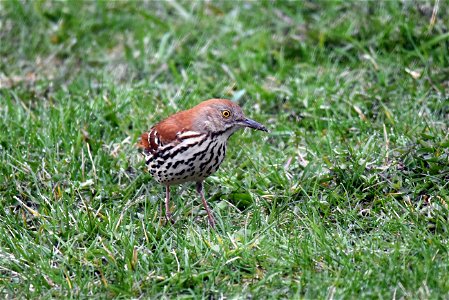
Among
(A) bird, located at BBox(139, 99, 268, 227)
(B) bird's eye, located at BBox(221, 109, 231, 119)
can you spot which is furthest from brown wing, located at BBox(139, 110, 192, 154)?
(B) bird's eye, located at BBox(221, 109, 231, 119)

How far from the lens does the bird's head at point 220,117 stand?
5777 millimetres

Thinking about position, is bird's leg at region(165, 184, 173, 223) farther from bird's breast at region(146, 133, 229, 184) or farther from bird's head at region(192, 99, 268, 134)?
bird's head at region(192, 99, 268, 134)

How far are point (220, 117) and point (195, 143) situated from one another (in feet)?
0.93

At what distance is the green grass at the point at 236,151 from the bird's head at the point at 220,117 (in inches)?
22.3

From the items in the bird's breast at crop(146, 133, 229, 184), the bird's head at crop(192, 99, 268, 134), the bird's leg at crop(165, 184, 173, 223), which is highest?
the bird's head at crop(192, 99, 268, 134)

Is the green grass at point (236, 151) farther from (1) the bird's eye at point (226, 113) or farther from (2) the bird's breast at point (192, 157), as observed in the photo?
(1) the bird's eye at point (226, 113)

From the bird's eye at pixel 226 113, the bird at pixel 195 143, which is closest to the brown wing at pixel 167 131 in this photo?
the bird at pixel 195 143

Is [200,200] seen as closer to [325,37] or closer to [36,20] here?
[325,37]

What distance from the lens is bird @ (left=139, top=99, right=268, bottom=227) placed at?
571cm

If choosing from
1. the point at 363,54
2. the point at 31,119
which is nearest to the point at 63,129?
the point at 31,119

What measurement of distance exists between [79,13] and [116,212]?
390 centimetres

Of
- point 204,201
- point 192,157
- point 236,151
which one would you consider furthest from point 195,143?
point 236,151

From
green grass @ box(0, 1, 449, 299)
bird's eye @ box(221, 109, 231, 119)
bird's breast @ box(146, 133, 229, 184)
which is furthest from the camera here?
bird's eye @ box(221, 109, 231, 119)

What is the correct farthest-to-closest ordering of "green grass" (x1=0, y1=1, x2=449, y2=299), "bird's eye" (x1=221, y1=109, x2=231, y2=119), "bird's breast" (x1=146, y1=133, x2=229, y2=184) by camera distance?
1. "bird's eye" (x1=221, y1=109, x2=231, y2=119)
2. "bird's breast" (x1=146, y1=133, x2=229, y2=184)
3. "green grass" (x1=0, y1=1, x2=449, y2=299)
